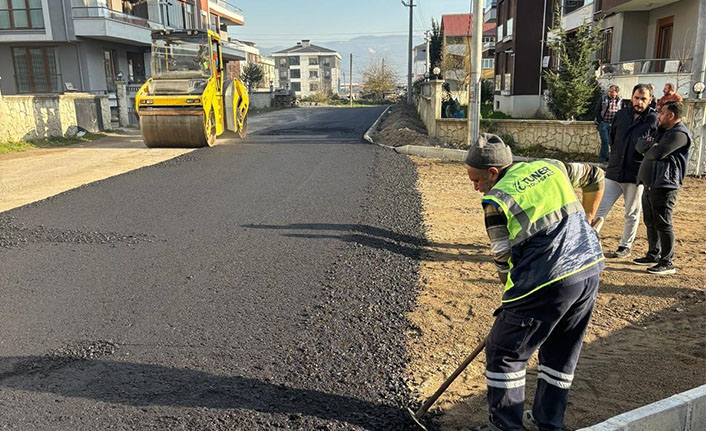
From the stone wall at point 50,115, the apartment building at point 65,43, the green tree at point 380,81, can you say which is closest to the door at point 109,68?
the apartment building at point 65,43

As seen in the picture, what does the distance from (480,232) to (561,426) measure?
438cm

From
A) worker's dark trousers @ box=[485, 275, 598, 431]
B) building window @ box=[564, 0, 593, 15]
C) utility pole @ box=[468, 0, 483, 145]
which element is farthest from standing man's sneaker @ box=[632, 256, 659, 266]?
building window @ box=[564, 0, 593, 15]

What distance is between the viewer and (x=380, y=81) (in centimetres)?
6962

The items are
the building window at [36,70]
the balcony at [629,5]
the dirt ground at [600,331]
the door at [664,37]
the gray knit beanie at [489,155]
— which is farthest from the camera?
the building window at [36,70]

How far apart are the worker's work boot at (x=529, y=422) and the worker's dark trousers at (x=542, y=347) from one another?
14cm

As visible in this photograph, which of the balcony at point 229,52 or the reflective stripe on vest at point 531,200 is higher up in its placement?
the balcony at point 229,52

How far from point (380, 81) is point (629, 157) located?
2583 inches

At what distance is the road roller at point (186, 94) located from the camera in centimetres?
1453

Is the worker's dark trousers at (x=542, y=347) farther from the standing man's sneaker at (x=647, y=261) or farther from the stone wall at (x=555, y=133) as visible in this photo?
the stone wall at (x=555, y=133)

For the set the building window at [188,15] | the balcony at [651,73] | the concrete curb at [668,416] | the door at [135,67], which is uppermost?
the building window at [188,15]

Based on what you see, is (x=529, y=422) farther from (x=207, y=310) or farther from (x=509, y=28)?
(x=509, y=28)

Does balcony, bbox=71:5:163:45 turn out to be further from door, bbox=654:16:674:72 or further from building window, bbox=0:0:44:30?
door, bbox=654:16:674:72

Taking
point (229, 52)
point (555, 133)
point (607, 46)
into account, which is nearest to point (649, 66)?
point (607, 46)

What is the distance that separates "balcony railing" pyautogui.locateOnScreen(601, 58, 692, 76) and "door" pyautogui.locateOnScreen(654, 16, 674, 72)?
1.04 m
